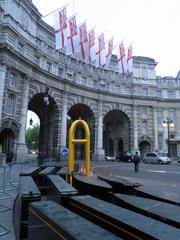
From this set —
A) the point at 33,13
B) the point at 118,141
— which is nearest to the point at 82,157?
the point at 118,141

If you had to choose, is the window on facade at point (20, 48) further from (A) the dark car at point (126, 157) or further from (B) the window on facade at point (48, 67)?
(A) the dark car at point (126, 157)

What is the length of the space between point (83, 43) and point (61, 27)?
4237 millimetres

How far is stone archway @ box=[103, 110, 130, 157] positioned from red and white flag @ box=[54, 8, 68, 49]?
21.3 meters

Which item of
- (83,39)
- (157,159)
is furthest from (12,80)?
(157,159)

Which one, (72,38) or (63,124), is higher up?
(72,38)

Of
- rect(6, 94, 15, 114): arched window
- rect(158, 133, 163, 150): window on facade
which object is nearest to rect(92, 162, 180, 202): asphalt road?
rect(6, 94, 15, 114): arched window

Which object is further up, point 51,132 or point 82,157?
point 51,132

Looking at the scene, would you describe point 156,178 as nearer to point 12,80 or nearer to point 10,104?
point 10,104

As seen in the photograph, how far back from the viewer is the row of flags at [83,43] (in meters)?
28.8

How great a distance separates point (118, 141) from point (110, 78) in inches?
542

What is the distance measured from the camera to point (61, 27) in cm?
2875

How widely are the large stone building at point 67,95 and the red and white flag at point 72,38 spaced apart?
529cm

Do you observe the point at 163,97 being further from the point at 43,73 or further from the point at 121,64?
the point at 43,73

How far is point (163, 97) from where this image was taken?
163 ft
